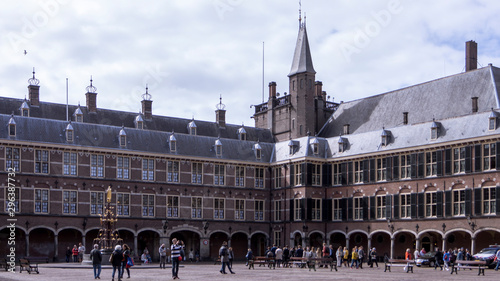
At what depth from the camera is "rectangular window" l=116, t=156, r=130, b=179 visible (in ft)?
195

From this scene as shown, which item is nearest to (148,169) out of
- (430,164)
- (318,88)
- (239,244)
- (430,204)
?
(239,244)

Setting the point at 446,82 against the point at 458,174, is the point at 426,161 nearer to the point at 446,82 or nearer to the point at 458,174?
the point at 458,174

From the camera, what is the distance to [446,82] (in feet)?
200

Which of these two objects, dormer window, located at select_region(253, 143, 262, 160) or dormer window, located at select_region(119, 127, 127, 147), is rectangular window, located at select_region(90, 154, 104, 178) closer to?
dormer window, located at select_region(119, 127, 127, 147)

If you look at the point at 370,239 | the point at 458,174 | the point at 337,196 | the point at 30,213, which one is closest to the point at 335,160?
the point at 337,196

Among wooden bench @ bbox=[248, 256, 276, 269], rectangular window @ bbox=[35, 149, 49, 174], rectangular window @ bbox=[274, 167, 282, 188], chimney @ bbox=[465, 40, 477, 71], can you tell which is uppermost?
chimney @ bbox=[465, 40, 477, 71]

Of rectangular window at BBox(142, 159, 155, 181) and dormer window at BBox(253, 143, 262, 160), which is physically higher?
dormer window at BBox(253, 143, 262, 160)

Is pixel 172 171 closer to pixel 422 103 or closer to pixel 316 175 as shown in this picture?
pixel 316 175

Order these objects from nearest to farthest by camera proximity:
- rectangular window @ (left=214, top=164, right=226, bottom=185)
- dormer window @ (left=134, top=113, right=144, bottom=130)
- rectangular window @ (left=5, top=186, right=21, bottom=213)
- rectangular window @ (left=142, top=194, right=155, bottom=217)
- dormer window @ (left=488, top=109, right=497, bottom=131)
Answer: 1. dormer window @ (left=488, top=109, right=497, bottom=131)
2. rectangular window @ (left=5, top=186, right=21, bottom=213)
3. rectangular window @ (left=142, top=194, right=155, bottom=217)
4. rectangular window @ (left=214, top=164, right=226, bottom=185)
5. dormer window @ (left=134, top=113, right=144, bottom=130)

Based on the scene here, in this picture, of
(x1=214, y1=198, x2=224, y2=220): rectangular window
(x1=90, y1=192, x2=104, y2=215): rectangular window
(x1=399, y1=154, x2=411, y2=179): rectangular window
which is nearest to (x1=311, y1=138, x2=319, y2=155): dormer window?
(x1=399, y1=154, x2=411, y2=179): rectangular window

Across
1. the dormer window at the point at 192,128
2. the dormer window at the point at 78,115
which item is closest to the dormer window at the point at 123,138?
the dormer window at the point at 78,115

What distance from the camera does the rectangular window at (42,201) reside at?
55625 millimetres

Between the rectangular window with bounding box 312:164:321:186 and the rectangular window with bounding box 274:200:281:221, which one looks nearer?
the rectangular window with bounding box 312:164:321:186

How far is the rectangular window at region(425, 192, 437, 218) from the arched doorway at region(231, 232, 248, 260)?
19.3 m
